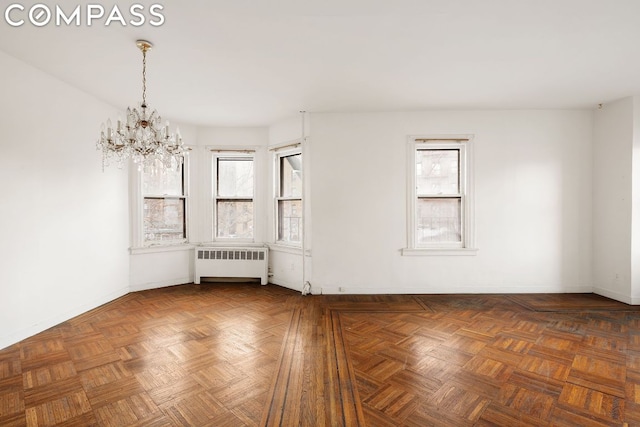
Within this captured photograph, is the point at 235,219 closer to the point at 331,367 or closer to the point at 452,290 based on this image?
the point at 331,367

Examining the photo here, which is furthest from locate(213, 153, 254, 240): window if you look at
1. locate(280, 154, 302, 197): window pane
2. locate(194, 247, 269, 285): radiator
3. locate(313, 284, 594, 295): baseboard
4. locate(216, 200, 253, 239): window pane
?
locate(313, 284, 594, 295): baseboard

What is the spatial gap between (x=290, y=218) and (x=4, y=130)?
10.8 feet

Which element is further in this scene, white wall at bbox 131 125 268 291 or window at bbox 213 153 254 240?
window at bbox 213 153 254 240

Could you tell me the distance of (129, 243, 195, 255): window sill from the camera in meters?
4.48

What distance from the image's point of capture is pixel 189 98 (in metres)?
3.79

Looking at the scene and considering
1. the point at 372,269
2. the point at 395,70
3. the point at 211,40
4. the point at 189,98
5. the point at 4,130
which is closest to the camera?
the point at 211,40

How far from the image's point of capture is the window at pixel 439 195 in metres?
4.41

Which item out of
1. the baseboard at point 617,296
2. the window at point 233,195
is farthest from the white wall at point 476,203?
the window at point 233,195

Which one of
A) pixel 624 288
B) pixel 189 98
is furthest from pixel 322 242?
pixel 624 288

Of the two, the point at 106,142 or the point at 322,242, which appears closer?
the point at 106,142

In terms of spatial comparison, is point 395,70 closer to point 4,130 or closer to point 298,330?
point 298,330

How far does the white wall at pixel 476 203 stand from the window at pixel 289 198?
1.58 ft

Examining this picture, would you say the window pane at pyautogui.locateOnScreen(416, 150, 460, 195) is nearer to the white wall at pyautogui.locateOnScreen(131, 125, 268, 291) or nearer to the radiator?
the white wall at pyautogui.locateOnScreen(131, 125, 268, 291)

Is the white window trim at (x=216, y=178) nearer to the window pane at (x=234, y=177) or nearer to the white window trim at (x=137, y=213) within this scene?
the window pane at (x=234, y=177)
